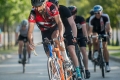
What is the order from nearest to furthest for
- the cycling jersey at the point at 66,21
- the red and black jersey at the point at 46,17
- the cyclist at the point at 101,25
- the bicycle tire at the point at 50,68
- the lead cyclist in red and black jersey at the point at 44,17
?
the bicycle tire at the point at 50,68 → the lead cyclist in red and black jersey at the point at 44,17 → the red and black jersey at the point at 46,17 → the cycling jersey at the point at 66,21 → the cyclist at the point at 101,25

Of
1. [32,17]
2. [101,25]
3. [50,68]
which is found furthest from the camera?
[101,25]

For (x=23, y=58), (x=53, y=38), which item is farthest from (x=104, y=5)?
(x=53, y=38)

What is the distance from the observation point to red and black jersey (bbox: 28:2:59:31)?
10489 millimetres

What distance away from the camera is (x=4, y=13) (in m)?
33.6

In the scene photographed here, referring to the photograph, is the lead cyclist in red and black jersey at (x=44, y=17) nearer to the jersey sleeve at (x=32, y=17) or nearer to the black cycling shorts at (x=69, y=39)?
the jersey sleeve at (x=32, y=17)

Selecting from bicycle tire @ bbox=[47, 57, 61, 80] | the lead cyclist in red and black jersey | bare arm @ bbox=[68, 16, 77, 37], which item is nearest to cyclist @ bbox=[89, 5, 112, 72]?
bare arm @ bbox=[68, 16, 77, 37]

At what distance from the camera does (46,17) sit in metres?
10.6

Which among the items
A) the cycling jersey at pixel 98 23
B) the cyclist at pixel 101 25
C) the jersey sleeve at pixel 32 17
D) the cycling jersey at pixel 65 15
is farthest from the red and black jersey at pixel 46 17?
the cycling jersey at pixel 98 23

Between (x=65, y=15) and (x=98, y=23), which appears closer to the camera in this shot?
(x=65, y=15)

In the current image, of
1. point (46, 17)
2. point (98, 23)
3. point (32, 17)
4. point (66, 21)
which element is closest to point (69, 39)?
point (66, 21)

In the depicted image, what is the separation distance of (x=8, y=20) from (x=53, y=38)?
27.3 m

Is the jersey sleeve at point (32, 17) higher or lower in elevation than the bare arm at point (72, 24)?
higher

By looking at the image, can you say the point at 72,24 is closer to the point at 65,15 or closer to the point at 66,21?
the point at 66,21

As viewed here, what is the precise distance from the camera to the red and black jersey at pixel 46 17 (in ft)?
34.4
